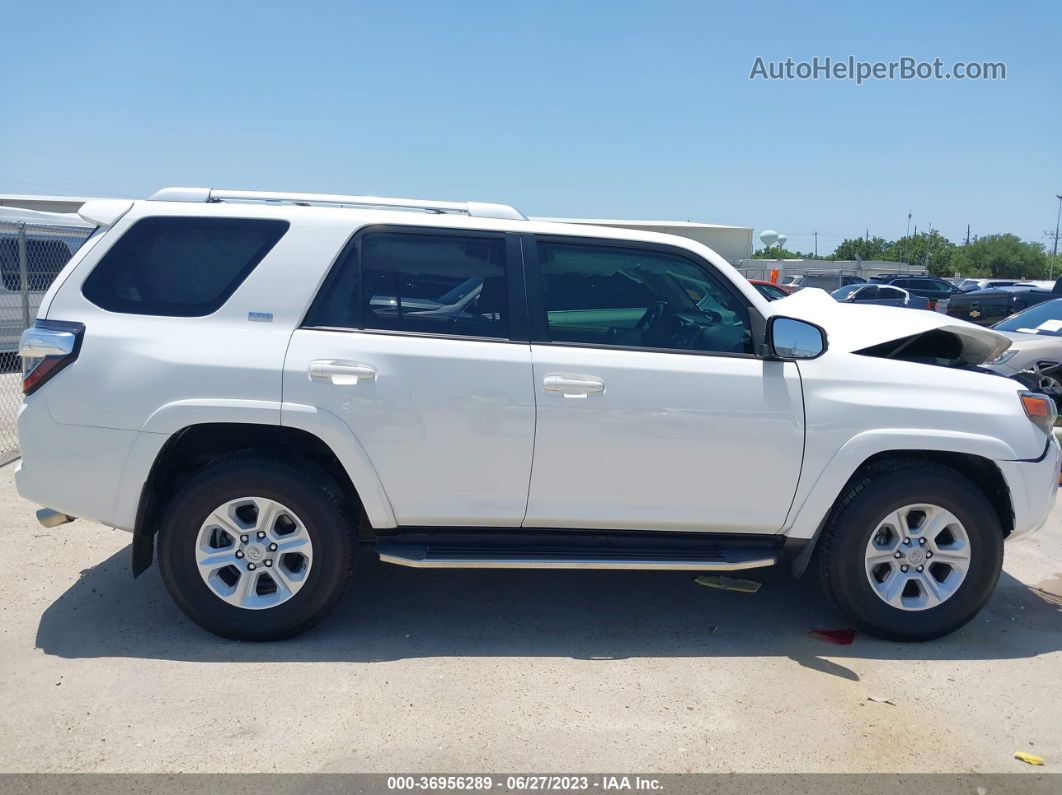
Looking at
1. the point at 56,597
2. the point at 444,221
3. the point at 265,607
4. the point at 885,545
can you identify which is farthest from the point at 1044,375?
the point at 56,597

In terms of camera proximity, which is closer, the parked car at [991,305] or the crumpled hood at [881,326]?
the crumpled hood at [881,326]

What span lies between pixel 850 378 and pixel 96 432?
11.6 feet

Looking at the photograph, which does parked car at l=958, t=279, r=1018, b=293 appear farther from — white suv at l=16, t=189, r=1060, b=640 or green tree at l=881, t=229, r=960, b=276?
green tree at l=881, t=229, r=960, b=276

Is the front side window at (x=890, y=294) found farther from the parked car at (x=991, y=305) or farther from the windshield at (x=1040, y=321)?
the windshield at (x=1040, y=321)

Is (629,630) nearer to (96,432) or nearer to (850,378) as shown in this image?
(850,378)

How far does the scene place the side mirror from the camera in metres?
4.12

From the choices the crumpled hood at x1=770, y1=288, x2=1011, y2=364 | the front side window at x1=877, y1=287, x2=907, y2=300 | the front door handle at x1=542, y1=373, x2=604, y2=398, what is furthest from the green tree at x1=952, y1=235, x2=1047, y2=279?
the front door handle at x1=542, y1=373, x2=604, y2=398

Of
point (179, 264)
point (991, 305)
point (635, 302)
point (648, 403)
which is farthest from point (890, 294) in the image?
point (179, 264)

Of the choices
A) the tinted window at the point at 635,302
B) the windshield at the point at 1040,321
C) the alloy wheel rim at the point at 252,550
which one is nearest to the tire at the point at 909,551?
the tinted window at the point at 635,302

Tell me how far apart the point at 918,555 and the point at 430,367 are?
8.44ft

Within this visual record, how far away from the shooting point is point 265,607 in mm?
4051

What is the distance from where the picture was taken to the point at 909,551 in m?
4.29

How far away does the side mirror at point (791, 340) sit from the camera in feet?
13.5

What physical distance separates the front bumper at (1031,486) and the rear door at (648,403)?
1129mm
